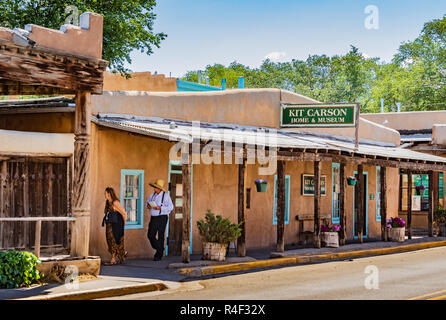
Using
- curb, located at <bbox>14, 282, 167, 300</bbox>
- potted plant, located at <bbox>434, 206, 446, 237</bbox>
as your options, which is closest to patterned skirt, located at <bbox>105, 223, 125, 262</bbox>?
curb, located at <bbox>14, 282, 167, 300</bbox>

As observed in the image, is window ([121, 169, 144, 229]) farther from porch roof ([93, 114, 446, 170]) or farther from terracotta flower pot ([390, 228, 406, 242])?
terracotta flower pot ([390, 228, 406, 242])

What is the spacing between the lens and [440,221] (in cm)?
2691

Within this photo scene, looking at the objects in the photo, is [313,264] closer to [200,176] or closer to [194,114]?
[200,176]

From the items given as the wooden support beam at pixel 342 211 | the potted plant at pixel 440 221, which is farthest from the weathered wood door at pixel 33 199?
the potted plant at pixel 440 221

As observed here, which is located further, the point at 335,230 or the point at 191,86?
the point at 191,86

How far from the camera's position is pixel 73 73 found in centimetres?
1277

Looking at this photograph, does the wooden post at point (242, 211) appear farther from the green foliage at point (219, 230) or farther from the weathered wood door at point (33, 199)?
the weathered wood door at point (33, 199)

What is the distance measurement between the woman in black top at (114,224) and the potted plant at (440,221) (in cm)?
1515

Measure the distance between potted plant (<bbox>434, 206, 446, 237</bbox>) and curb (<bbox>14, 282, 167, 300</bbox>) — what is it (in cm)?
1652

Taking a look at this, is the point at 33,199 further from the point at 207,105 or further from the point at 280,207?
the point at 280,207

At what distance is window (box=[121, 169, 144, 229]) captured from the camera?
1672 cm

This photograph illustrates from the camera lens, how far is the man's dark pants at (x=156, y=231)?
1603 centimetres

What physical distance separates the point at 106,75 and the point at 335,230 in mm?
10643
